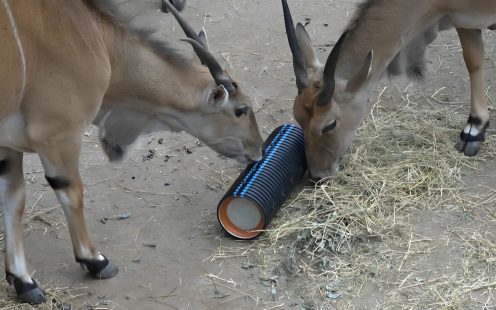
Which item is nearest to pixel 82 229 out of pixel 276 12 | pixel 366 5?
pixel 366 5

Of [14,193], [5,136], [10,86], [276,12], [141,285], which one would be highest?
[10,86]

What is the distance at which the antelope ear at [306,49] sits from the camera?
17.1 feet

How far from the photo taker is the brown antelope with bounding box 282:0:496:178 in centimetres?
502

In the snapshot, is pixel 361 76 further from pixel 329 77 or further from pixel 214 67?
pixel 214 67

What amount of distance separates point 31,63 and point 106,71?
386 mm

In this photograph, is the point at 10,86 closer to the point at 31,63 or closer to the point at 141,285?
the point at 31,63

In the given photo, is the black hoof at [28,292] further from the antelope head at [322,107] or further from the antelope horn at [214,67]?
the antelope head at [322,107]

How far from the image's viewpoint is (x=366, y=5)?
5.20m

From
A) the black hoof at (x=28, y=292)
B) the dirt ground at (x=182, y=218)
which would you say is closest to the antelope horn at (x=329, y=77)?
the dirt ground at (x=182, y=218)

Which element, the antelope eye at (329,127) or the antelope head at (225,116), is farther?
the antelope eye at (329,127)

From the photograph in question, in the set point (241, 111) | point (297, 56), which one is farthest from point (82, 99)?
point (297, 56)

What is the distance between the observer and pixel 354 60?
514 cm

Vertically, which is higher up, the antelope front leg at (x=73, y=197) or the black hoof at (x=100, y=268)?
the antelope front leg at (x=73, y=197)

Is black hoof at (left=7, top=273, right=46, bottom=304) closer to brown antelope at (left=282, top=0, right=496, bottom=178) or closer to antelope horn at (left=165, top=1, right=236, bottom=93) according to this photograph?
antelope horn at (left=165, top=1, right=236, bottom=93)
